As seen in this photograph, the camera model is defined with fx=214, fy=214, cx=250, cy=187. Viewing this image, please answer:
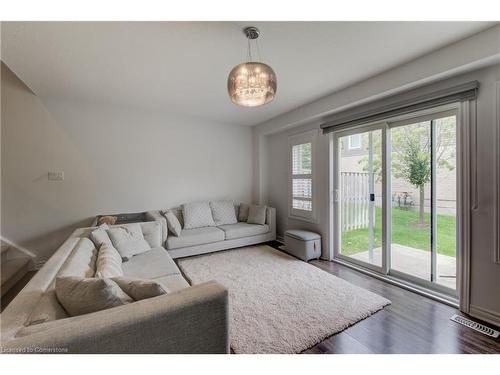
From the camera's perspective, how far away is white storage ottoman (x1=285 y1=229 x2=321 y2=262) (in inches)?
128

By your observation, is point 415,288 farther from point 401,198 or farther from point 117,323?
point 117,323

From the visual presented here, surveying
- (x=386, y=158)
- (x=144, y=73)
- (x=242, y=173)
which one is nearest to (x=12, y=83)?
(x=144, y=73)

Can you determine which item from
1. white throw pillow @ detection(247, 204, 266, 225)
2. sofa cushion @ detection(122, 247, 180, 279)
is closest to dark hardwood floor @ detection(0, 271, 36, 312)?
sofa cushion @ detection(122, 247, 180, 279)

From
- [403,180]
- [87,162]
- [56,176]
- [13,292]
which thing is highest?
[87,162]

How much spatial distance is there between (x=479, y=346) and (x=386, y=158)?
189 centimetres

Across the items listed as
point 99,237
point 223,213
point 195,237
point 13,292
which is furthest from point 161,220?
point 13,292

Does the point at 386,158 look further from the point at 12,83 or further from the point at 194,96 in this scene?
the point at 12,83

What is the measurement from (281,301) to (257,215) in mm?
2078

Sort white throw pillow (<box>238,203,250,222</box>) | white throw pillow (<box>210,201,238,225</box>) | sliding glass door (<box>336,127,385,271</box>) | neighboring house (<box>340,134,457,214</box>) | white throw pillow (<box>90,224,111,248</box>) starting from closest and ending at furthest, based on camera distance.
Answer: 1. white throw pillow (<box>90,224,111,248</box>)
2. neighboring house (<box>340,134,457,214</box>)
3. sliding glass door (<box>336,127,385,271</box>)
4. white throw pillow (<box>210,201,238,225</box>)
5. white throw pillow (<box>238,203,250,222</box>)

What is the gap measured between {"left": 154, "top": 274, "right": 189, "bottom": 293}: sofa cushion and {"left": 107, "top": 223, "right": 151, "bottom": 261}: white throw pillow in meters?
0.64

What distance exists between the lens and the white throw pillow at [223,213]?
160 inches

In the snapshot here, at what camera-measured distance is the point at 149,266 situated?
211 cm

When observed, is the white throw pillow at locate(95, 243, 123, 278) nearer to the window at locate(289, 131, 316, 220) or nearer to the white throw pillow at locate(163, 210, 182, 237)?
the white throw pillow at locate(163, 210, 182, 237)

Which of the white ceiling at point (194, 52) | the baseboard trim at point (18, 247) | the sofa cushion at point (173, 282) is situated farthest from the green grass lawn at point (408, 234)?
the baseboard trim at point (18, 247)
